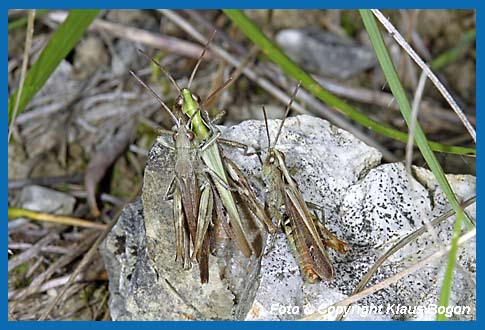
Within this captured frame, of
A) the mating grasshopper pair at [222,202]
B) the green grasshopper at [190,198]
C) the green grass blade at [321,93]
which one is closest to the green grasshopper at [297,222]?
the mating grasshopper pair at [222,202]

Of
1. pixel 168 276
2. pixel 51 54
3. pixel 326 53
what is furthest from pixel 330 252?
pixel 326 53

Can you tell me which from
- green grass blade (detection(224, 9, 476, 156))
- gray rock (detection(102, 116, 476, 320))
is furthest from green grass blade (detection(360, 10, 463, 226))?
green grass blade (detection(224, 9, 476, 156))

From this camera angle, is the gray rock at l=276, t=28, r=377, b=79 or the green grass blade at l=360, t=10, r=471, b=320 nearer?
the green grass blade at l=360, t=10, r=471, b=320

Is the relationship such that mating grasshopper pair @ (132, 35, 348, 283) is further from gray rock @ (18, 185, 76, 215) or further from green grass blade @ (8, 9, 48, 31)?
green grass blade @ (8, 9, 48, 31)

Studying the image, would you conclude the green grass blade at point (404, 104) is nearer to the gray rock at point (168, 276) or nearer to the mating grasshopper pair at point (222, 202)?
the mating grasshopper pair at point (222, 202)

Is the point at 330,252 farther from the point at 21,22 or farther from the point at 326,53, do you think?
the point at 21,22
